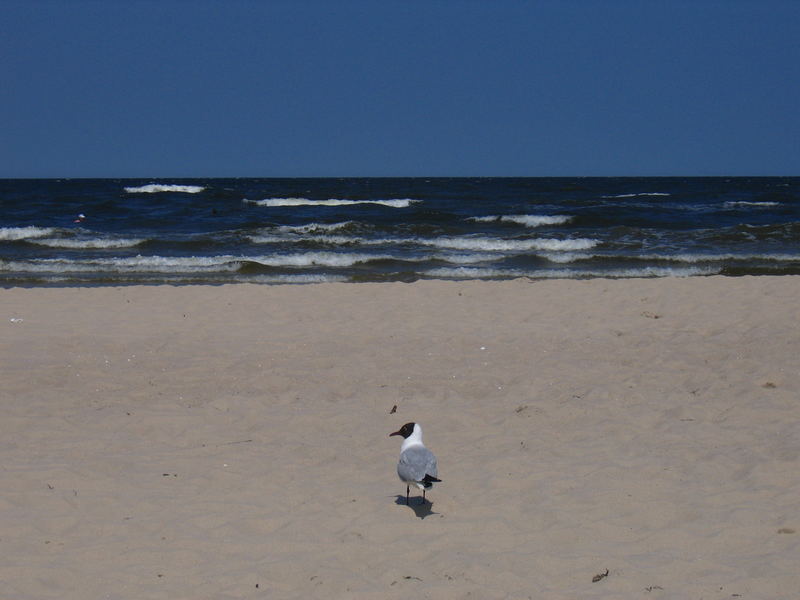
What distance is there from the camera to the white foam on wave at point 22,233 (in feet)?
60.4

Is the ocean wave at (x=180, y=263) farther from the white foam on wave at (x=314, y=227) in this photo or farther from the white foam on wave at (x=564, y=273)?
the white foam on wave at (x=314, y=227)

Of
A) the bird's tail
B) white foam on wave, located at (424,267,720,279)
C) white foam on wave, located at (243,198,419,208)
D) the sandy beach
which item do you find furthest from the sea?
the bird's tail

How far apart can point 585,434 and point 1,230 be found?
694 inches

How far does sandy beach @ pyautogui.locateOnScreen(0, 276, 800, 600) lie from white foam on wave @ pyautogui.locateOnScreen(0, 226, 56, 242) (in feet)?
34.5

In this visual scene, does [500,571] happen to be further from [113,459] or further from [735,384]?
[735,384]

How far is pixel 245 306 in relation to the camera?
953 cm

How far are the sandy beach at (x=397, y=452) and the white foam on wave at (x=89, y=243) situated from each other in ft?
27.4

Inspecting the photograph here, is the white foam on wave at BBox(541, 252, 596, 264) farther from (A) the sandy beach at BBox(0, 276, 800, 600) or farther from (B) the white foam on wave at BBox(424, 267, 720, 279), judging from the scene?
(A) the sandy beach at BBox(0, 276, 800, 600)

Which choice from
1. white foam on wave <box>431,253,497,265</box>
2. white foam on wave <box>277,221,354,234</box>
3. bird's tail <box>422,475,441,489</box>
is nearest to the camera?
bird's tail <box>422,475,441,489</box>

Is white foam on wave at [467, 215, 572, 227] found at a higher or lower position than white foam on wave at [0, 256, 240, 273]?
higher

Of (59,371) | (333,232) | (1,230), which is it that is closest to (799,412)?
(59,371)

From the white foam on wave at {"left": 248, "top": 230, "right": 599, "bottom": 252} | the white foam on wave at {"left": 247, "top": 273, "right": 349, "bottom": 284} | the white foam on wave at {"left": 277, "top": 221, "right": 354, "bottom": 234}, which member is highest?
the white foam on wave at {"left": 277, "top": 221, "right": 354, "bottom": 234}

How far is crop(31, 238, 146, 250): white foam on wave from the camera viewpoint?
17.1m

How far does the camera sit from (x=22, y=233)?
18719mm
